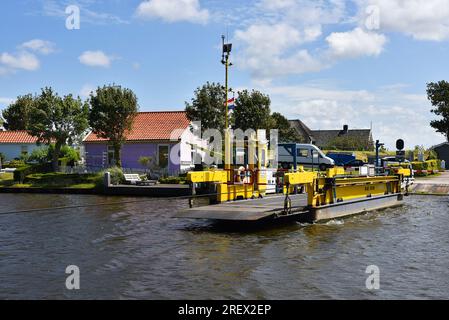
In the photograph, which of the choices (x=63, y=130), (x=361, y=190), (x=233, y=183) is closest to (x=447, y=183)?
(x=361, y=190)

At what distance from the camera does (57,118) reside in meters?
44.4

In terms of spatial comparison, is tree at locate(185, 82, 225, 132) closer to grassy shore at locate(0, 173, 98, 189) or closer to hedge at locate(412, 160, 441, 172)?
grassy shore at locate(0, 173, 98, 189)

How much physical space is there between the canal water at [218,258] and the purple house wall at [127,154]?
2314 centimetres

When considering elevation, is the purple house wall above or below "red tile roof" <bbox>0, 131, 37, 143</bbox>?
below

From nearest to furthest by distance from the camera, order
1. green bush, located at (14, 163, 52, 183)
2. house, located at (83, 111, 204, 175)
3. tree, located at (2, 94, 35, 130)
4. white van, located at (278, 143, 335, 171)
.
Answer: white van, located at (278, 143, 335, 171), green bush, located at (14, 163, 52, 183), house, located at (83, 111, 204, 175), tree, located at (2, 94, 35, 130)

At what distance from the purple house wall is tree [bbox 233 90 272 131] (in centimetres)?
870

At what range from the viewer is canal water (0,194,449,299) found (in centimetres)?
1102

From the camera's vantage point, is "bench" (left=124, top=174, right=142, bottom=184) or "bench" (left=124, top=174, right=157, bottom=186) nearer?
"bench" (left=124, top=174, right=157, bottom=186)

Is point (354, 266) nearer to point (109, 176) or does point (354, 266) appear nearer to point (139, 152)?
point (109, 176)

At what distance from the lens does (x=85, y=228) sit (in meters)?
19.6

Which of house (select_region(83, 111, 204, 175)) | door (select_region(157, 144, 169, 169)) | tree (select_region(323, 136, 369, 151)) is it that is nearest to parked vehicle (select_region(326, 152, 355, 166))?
house (select_region(83, 111, 204, 175))
